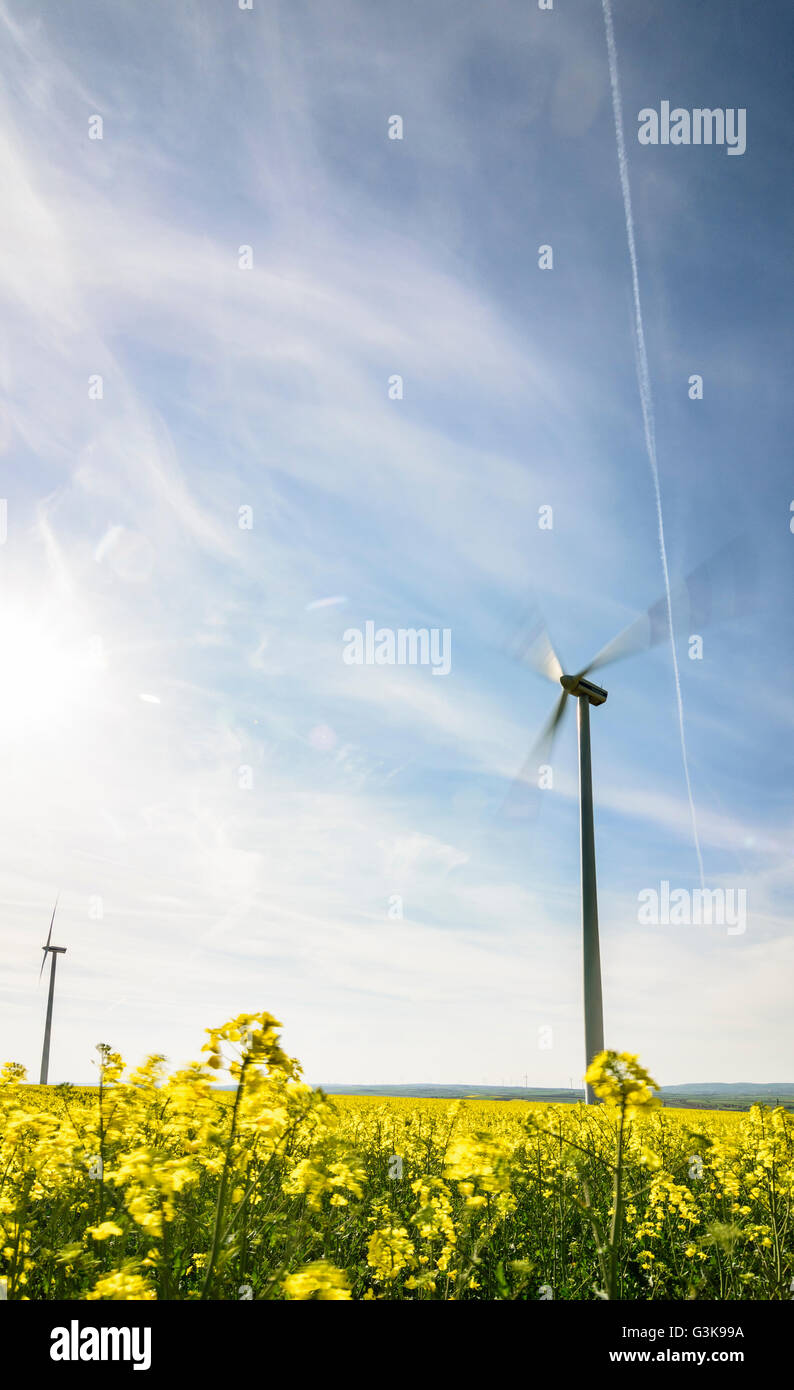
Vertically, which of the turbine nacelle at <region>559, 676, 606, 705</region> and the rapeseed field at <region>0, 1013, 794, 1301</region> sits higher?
the turbine nacelle at <region>559, 676, 606, 705</region>

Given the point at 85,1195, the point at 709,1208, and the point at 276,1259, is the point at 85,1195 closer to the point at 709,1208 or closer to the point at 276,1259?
the point at 276,1259

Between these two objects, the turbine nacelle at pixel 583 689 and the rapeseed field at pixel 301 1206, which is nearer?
the rapeseed field at pixel 301 1206

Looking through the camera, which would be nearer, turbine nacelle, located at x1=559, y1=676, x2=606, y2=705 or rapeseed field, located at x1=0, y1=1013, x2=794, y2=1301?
rapeseed field, located at x1=0, y1=1013, x2=794, y2=1301

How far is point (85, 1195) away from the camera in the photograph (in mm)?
5395

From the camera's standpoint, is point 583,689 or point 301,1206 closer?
point 301,1206

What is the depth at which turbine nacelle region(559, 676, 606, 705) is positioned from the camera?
19.1 meters

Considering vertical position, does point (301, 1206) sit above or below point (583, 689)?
below

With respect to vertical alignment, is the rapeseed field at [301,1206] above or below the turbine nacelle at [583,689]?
below

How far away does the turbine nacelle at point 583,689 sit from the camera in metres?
19.1

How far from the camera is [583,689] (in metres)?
A: 19.2
